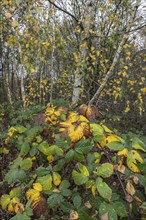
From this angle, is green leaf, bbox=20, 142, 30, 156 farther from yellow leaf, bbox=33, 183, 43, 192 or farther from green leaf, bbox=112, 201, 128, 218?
green leaf, bbox=112, 201, 128, 218

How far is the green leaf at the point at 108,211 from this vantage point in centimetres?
114

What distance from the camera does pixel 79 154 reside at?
4.42 ft

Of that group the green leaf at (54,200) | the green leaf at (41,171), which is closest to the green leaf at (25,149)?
the green leaf at (41,171)

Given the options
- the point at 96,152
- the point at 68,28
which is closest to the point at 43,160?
the point at 96,152

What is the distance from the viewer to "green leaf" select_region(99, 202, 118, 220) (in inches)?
45.0

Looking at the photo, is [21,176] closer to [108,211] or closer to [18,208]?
[18,208]

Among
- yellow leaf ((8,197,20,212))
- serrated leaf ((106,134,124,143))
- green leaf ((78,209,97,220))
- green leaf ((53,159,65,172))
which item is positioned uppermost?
serrated leaf ((106,134,124,143))

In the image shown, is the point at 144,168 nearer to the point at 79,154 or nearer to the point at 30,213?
the point at 79,154

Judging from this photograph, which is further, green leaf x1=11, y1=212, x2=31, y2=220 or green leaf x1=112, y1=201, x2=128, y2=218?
green leaf x1=11, y1=212, x2=31, y2=220

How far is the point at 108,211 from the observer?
116cm

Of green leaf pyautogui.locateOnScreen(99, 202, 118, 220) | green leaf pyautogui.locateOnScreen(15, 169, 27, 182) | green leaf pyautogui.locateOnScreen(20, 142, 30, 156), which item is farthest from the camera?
green leaf pyautogui.locateOnScreen(20, 142, 30, 156)

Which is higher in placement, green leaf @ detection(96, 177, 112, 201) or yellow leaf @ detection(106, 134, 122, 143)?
yellow leaf @ detection(106, 134, 122, 143)

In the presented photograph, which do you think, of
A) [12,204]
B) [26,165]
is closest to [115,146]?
[26,165]

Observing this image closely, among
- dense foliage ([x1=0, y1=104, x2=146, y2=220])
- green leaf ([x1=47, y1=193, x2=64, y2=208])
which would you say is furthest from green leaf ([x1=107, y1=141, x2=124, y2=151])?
green leaf ([x1=47, y1=193, x2=64, y2=208])
